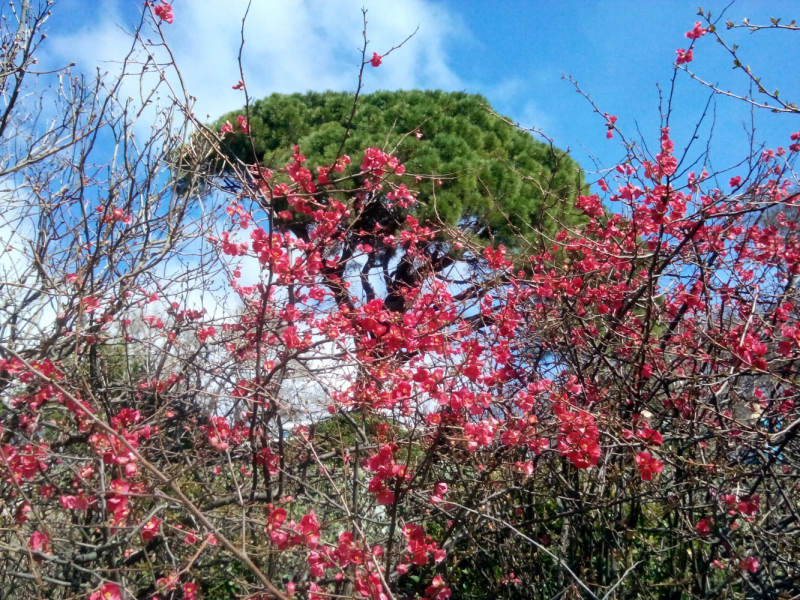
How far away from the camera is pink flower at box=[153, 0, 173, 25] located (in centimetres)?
232

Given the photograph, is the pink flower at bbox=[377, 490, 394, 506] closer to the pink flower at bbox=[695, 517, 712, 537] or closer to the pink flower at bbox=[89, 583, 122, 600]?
the pink flower at bbox=[89, 583, 122, 600]

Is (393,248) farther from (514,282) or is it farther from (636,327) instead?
(636,327)

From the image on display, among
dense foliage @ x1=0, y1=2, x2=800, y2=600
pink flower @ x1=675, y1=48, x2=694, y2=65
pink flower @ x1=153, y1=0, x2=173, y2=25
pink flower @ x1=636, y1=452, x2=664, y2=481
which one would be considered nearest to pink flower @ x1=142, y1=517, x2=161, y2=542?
dense foliage @ x1=0, y1=2, x2=800, y2=600

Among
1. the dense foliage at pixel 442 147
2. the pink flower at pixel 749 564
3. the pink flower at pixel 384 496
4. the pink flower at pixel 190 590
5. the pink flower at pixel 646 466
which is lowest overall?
the pink flower at pixel 190 590

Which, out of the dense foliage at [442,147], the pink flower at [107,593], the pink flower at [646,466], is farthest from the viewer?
the dense foliage at [442,147]

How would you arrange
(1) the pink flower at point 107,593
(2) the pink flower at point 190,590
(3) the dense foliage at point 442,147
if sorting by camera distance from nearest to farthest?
(1) the pink flower at point 107,593 < (2) the pink flower at point 190,590 < (3) the dense foliage at point 442,147

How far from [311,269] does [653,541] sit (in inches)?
88.8

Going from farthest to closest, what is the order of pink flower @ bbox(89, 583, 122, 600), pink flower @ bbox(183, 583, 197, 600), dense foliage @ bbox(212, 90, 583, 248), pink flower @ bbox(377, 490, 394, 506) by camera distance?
dense foliage @ bbox(212, 90, 583, 248) → pink flower @ bbox(183, 583, 197, 600) → pink flower @ bbox(89, 583, 122, 600) → pink flower @ bbox(377, 490, 394, 506)

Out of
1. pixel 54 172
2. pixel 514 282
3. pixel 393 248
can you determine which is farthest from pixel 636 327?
pixel 54 172

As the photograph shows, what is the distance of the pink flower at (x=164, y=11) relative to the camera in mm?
2318

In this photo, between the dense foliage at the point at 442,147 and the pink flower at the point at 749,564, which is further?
the dense foliage at the point at 442,147

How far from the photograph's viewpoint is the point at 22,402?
9.71ft

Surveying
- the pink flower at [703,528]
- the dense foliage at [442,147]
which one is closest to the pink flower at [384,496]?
the pink flower at [703,528]

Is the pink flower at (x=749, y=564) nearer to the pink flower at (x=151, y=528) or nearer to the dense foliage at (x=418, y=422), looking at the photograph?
the dense foliage at (x=418, y=422)
